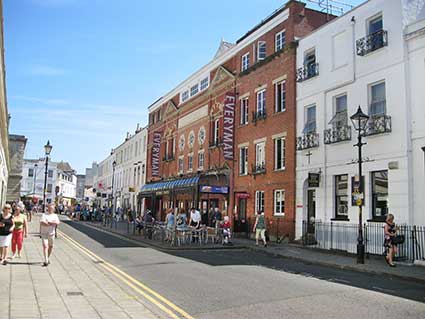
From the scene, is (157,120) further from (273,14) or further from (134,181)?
(273,14)

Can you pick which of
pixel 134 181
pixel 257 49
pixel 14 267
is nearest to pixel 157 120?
pixel 134 181

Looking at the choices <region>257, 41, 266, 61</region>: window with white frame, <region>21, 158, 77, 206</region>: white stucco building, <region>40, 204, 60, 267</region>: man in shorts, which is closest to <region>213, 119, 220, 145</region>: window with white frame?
<region>257, 41, 266, 61</region>: window with white frame

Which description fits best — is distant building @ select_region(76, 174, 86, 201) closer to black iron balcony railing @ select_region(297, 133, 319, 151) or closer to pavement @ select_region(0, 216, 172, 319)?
black iron balcony railing @ select_region(297, 133, 319, 151)

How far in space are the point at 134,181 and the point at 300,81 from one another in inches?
1414

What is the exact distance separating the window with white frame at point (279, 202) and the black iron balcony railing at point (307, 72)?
6119 millimetres

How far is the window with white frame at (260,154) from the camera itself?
27316mm

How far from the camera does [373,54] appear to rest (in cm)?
1947

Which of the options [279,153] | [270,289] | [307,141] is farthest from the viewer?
[279,153]

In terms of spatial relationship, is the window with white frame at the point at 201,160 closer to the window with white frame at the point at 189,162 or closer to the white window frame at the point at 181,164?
the window with white frame at the point at 189,162

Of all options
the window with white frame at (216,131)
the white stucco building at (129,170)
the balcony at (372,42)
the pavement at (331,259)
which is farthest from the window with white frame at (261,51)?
the white stucco building at (129,170)

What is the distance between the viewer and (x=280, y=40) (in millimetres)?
26938

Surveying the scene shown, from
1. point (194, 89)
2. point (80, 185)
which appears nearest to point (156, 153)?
point (194, 89)

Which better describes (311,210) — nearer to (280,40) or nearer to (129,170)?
(280,40)

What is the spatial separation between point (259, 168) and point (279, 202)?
110 inches
